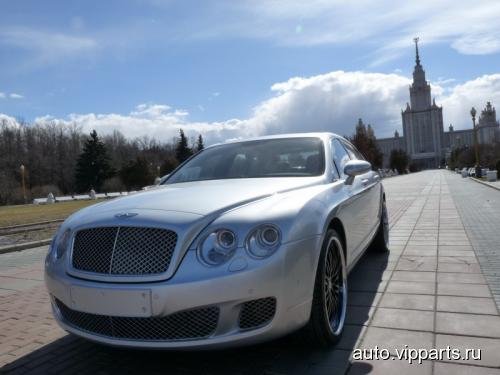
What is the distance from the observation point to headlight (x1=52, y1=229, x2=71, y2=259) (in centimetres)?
301

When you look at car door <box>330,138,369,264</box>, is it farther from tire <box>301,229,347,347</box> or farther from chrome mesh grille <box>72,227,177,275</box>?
chrome mesh grille <box>72,227,177,275</box>

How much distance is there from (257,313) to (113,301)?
0.84m

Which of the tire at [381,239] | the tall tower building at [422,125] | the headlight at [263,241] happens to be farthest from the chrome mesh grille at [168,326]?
the tall tower building at [422,125]

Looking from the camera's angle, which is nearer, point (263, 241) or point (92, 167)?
point (263, 241)

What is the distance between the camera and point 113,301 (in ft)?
8.24

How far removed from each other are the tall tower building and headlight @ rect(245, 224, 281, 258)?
175062mm

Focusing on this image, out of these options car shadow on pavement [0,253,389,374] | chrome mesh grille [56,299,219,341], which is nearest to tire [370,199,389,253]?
car shadow on pavement [0,253,389,374]

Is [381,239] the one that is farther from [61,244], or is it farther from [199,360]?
[61,244]

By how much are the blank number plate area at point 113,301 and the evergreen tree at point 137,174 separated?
61.4 meters

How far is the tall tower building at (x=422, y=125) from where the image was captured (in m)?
167

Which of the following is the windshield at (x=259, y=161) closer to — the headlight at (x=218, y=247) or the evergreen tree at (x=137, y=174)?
the headlight at (x=218, y=247)

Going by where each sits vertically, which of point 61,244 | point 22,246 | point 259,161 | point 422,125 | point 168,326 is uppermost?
point 422,125

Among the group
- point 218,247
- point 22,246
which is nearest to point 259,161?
point 218,247

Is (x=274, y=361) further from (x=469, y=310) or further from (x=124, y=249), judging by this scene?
(x=469, y=310)
